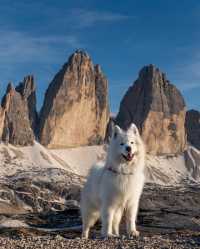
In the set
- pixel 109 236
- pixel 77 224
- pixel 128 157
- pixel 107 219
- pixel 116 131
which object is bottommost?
pixel 77 224

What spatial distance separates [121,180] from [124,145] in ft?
3.56

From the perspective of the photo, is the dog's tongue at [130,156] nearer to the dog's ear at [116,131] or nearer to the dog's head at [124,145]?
the dog's head at [124,145]

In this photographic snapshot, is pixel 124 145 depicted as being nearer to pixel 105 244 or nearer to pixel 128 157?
pixel 128 157

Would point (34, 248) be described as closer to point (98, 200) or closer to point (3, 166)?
point (98, 200)

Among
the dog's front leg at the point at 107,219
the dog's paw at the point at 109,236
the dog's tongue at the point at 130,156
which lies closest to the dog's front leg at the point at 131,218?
the dog's front leg at the point at 107,219

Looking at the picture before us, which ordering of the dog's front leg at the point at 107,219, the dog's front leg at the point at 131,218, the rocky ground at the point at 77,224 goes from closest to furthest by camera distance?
the rocky ground at the point at 77,224 < the dog's front leg at the point at 107,219 < the dog's front leg at the point at 131,218

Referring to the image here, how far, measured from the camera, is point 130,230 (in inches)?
643

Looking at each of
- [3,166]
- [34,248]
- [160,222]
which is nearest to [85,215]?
[34,248]

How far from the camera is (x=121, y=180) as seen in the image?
15.7 metres

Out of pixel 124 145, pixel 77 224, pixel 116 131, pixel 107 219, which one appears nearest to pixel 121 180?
pixel 124 145

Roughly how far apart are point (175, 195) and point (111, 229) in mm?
136037

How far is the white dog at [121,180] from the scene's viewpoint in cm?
1555

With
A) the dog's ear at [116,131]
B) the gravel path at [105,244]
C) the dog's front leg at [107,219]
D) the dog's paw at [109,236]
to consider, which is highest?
the dog's ear at [116,131]

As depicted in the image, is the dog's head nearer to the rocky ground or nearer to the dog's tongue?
the dog's tongue
